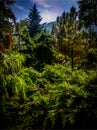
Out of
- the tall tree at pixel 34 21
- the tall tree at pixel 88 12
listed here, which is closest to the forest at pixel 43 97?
the tall tree at pixel 88 12

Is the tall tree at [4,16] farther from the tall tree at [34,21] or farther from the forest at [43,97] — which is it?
the tall tree at [34,21]

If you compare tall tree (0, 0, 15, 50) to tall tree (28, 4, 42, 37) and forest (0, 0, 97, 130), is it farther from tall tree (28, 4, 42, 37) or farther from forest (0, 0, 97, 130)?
tall tree (28, 4, 42, 37)

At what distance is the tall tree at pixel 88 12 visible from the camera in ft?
65.0

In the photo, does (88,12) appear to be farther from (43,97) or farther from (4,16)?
(43,97)

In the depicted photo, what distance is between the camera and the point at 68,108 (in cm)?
503

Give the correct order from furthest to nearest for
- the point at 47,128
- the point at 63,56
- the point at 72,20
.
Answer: the point at 72,20
the point at 63,56
the point at 47,128

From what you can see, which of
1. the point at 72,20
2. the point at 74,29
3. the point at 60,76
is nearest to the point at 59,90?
the point at 60,76

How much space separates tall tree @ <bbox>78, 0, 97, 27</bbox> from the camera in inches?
779

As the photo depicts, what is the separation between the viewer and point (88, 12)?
20469mm

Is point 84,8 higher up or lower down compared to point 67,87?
higher up

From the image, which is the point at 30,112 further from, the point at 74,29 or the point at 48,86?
the point at 74,29

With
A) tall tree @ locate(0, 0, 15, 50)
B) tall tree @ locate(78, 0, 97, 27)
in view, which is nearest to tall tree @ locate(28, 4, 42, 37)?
tall tree @ locate(78, 0, 97, 27)

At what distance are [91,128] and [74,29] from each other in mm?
13987

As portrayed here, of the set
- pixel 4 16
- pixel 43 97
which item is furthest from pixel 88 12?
pixel 43 97
